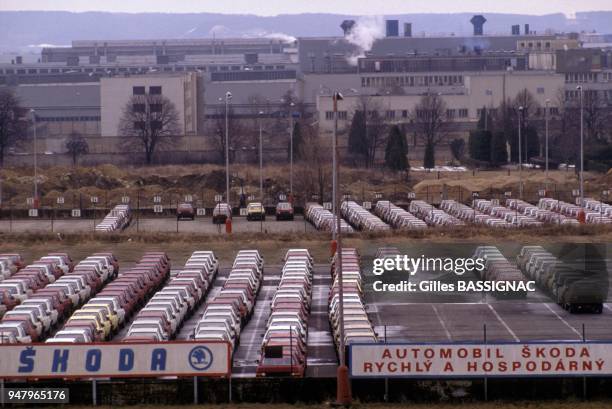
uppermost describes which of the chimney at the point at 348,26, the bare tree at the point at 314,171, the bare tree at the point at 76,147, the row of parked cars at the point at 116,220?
the chimney at the point at 348,26

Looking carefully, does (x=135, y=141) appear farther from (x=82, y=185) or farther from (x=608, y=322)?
(x=608, y=322)

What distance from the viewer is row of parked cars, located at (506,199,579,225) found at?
4891cm

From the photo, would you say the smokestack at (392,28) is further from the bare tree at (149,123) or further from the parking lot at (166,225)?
the parking lot at (166,225)

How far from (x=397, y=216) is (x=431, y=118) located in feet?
150

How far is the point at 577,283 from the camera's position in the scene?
29.9 meters

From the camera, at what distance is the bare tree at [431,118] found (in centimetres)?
9475

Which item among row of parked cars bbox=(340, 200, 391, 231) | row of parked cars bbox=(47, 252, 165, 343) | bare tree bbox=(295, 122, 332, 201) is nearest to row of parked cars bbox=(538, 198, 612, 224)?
row of parked cars bbox=(340, 200, 391, 231)

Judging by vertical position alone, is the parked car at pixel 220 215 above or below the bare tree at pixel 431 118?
below

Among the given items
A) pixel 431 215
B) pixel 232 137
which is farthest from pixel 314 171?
pixel 232 137

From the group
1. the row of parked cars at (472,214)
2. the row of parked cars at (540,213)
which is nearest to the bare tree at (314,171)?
the row of parked cars at (472,214)

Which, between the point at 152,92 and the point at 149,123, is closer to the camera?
the point at 149,123

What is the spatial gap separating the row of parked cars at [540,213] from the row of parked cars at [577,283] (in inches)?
642

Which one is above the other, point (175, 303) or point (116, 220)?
point (116, 220)

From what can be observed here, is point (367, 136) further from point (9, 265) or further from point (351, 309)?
point (351, 309)
